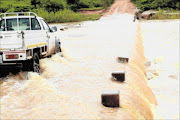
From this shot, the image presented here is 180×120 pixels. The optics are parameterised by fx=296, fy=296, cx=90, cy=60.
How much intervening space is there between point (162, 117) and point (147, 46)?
11.7m

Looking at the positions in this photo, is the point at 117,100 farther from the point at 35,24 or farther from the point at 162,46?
the point at 162,46

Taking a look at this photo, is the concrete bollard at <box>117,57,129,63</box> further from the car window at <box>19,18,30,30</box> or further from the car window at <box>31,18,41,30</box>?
the car window at <box>19,18,30,30</box>

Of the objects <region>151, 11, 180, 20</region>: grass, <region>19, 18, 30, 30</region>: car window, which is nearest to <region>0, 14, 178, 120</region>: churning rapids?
<region>19, 18, 30, 30</region>: car window

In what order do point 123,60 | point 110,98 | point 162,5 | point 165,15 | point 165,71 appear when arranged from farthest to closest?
point 162,5 < point 165,15 < point 165,71 < point 123,60 < point 110,98

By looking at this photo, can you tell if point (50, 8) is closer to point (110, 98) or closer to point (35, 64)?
point (35, 64)

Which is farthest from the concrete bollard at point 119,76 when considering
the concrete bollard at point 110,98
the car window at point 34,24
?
the car window at point 34,24

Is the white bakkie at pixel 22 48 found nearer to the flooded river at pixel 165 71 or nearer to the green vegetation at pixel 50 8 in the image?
the flooded river at pixel 165 71

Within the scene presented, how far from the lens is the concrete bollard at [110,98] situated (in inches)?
209

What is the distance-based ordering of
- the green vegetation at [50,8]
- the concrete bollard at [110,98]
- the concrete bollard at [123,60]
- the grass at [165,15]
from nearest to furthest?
1. the concrete bollard at [110,98]
2. the concrete bollard at [123,60]
3. the green vegetation at [50,8]
4. the grass at [165,15]

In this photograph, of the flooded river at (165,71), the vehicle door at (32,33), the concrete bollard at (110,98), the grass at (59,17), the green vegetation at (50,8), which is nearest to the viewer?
the concrete bollard at (110,98)

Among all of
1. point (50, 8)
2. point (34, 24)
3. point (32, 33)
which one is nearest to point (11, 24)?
point (34, 24)

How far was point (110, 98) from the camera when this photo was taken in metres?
5.38

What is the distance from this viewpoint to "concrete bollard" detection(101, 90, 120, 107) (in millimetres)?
5316

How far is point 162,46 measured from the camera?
18.1m
